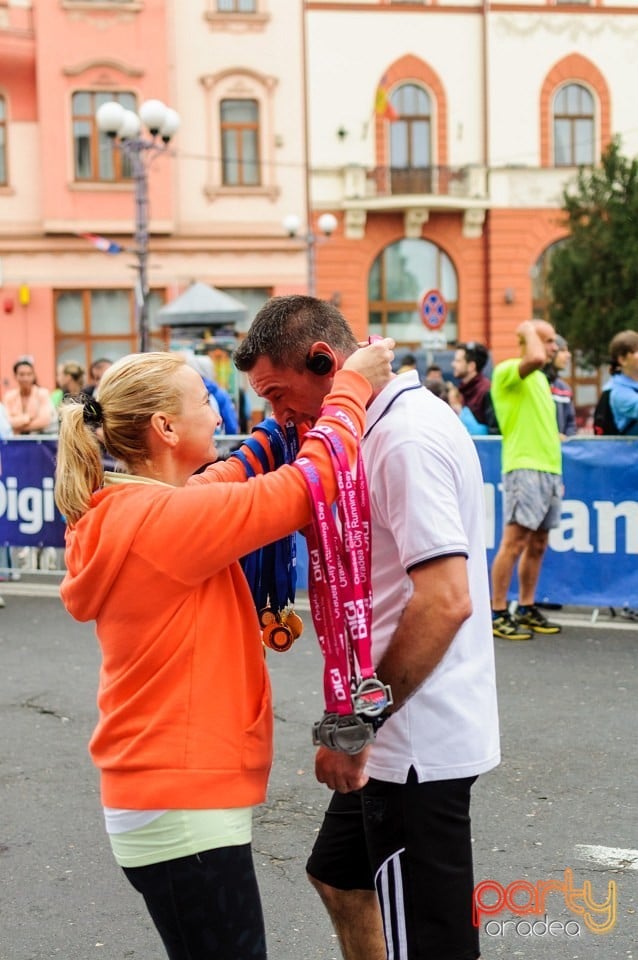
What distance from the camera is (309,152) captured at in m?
32.7

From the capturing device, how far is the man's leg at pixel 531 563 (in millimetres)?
8422

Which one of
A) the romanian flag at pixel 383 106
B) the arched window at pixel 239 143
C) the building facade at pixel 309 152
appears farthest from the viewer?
the arched window at pixel 239 143

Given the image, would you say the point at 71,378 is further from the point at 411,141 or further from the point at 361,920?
the point at 411,141

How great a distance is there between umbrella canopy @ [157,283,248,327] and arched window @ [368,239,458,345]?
51.1 feet

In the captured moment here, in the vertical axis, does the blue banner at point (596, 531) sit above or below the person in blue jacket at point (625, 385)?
below

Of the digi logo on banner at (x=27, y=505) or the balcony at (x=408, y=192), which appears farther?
the balcony at (x=408, y=192)

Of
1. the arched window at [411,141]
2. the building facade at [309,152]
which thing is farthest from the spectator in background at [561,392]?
the arched window at [411,141]

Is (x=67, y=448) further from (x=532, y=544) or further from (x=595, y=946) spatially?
(x=532, y=544)

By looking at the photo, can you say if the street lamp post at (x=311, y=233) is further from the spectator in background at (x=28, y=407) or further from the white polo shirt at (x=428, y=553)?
the white polo shirt at (x=428, y=553)

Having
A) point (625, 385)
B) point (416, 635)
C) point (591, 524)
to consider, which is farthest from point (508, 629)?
point (416, 635)

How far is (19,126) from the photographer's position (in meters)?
31.1

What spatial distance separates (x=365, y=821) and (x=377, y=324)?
31.5m

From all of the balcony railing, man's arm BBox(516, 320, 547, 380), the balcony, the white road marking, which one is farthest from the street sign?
the balcony railing

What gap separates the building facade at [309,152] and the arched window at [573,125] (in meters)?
0.05
